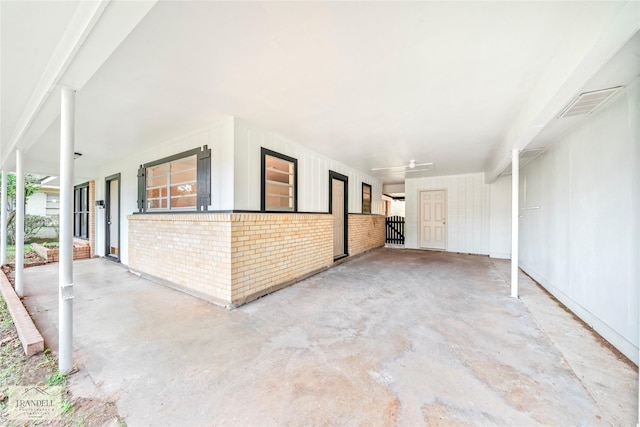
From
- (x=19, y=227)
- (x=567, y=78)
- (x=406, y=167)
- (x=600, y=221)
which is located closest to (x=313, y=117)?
(x=567, y=78)

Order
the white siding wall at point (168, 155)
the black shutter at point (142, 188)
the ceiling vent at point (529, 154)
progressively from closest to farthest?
1. the white siding wall at point (168, 155)
2. the ceiling vent at point (529, 154)
3. the black shutter at point (142, 188)

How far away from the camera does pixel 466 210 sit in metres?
7.93

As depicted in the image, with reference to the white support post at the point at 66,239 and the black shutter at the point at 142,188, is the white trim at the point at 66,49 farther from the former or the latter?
the black shutter at the point at 142,188

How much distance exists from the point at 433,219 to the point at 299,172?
6.00m

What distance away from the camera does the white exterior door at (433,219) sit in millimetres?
8391

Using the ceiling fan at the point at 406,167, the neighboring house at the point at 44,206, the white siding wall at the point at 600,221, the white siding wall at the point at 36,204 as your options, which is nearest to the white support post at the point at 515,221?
the white siding wall at the point at 600,221

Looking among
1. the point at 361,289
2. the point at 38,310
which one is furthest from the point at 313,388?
the point at 38,310

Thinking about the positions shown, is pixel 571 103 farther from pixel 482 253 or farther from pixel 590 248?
pixel 482 253

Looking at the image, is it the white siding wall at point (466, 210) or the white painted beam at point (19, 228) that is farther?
the white siding wall at point (466, 210)

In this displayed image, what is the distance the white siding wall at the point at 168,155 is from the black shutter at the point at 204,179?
0.07 metres

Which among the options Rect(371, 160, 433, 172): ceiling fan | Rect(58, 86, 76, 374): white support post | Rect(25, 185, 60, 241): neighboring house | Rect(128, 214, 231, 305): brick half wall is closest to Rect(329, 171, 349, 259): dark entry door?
Rect(371, 160, 433, 172): ceiling fan

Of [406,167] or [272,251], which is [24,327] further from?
[406,167]

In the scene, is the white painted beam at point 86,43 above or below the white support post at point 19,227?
above

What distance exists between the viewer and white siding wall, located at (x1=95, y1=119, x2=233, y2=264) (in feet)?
11.5
